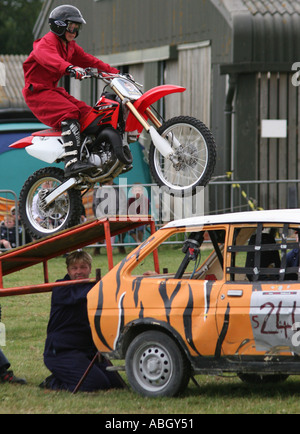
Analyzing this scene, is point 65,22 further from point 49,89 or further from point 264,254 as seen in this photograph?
point 264,254

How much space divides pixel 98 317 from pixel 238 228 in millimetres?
1576

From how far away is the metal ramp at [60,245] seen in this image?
894 centimetres

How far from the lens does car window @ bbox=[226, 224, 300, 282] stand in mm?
8164

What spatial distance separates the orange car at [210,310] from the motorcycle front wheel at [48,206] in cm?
119

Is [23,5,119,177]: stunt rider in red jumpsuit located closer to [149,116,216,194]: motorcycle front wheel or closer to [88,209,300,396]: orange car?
[149,116,216,194]: motorcycle front wheel

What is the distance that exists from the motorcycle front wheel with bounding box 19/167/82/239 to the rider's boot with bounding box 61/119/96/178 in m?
0.33

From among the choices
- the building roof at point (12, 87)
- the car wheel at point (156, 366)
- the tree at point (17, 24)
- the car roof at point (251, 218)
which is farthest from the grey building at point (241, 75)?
the tree at point (17, 24)

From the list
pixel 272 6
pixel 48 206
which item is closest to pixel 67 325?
pixel 48 206

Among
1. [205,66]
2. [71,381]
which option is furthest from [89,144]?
[205,66]

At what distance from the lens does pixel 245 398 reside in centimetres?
855

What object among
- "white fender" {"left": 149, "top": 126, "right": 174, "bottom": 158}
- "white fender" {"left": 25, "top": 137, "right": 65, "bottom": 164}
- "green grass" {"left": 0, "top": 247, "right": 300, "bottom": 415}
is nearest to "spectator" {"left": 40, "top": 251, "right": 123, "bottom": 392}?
"green grass" {"left": 0, "top": 247, "right": 300, "bottom": 415}

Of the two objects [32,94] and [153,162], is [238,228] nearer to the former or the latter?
[153,162]

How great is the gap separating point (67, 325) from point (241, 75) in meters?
11.4

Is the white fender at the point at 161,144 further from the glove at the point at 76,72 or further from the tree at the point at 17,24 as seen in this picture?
the tree at the point at 17,24
